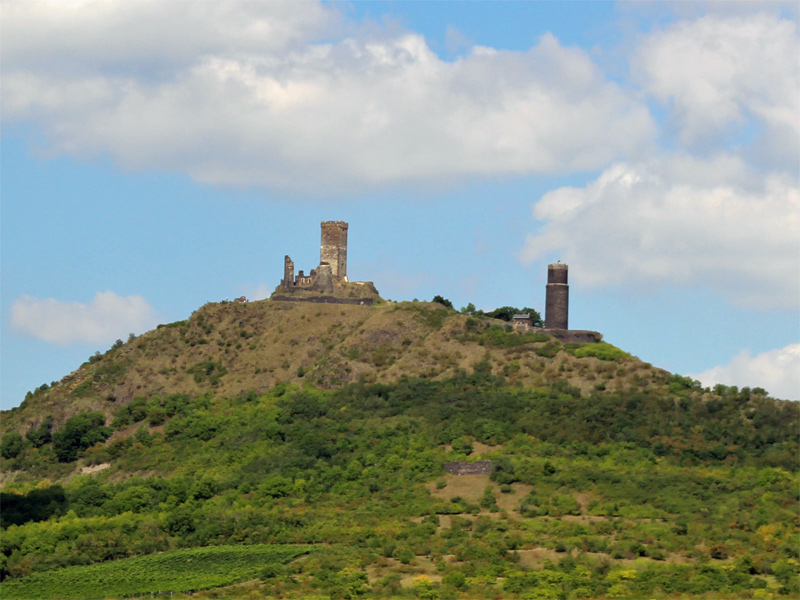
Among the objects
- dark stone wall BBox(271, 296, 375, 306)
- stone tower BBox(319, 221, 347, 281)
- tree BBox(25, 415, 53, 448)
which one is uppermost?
stone tower BBox(319, 221, 347, 281)

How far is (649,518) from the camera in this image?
251 ft

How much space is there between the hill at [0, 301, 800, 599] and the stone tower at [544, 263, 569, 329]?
7.83 ft

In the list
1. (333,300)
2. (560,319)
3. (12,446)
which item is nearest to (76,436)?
(12,446)

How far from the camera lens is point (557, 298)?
320 ft

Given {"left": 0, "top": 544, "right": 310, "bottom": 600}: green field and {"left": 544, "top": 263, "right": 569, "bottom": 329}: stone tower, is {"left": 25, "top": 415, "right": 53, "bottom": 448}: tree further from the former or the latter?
{"left": 544, "top": 263, "right": 569, "bottom": 329}: stone tower

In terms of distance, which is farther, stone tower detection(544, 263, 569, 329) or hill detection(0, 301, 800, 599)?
stone tower detection(544, 263, 569, 329)

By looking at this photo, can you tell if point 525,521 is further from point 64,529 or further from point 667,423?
point 64,529

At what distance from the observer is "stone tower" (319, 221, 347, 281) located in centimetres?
10650

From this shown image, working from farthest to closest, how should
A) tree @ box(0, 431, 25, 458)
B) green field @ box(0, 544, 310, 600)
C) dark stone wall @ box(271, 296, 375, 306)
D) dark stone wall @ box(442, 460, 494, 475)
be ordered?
1. dark stone wall @ box(271, 296, 375, 306)
2. tree @ box(0, 431, 25, 458)
3. dark stone wall @ box(442, 460, 494, 475)
4. green field @ box(0, 544, 310, 600)

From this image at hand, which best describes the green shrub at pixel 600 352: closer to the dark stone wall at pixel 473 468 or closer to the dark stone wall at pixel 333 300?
the dark stone wall at pixel 473 468

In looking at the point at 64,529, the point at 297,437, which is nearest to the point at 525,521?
the point at 297,437

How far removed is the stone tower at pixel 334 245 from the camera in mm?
106500

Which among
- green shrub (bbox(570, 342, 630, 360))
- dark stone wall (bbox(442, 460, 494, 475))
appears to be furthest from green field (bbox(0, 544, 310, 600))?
green shrub (bbox(570, 342, 630, 360))

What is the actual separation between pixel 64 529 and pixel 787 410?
40.5m
